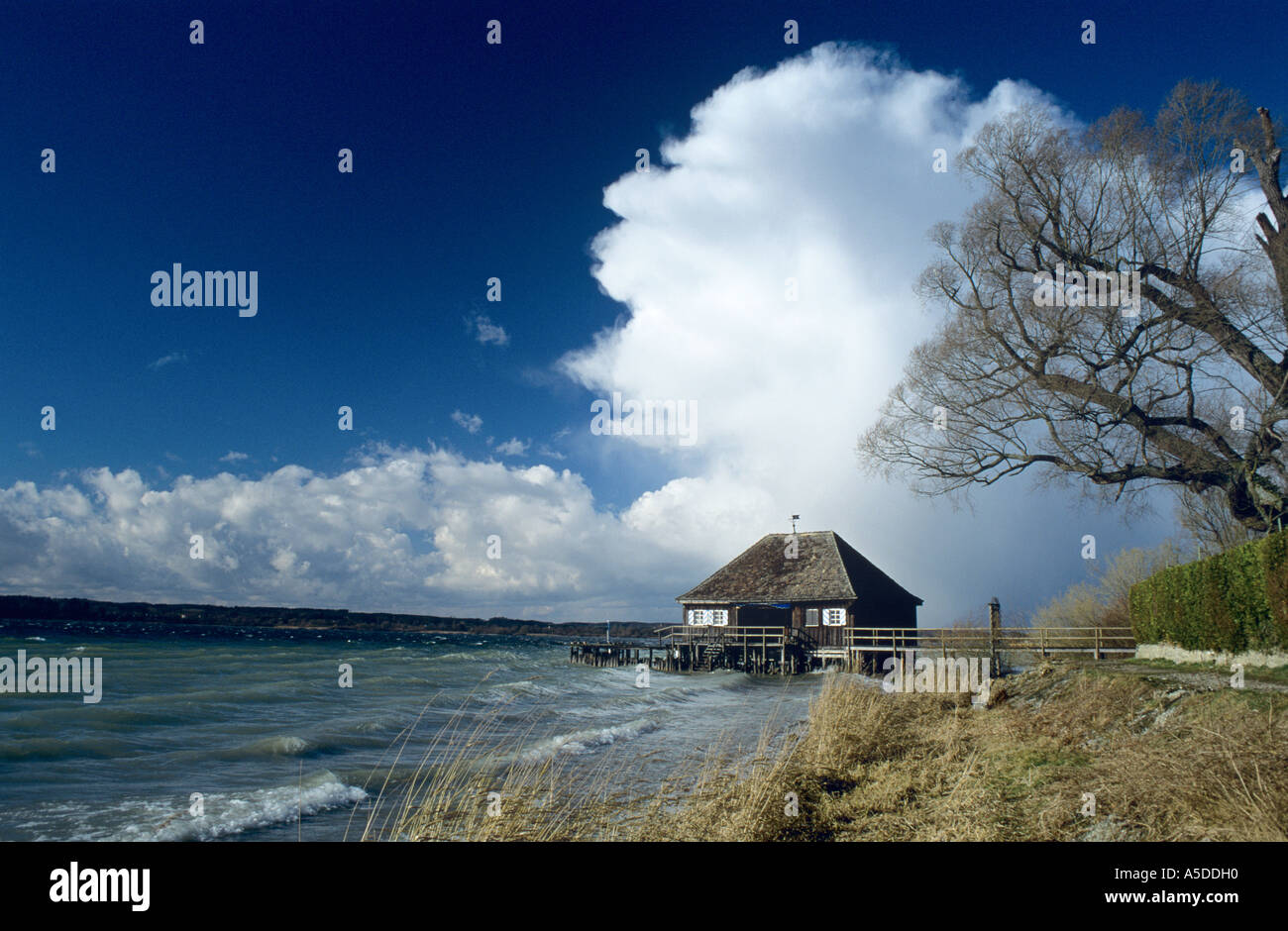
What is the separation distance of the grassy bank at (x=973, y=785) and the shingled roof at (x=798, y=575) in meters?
26.4

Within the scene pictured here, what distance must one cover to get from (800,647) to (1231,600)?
2526cm

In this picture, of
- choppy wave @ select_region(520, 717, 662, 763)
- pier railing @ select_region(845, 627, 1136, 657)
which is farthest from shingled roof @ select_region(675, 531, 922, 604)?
choppy wave @ select_region(520, 717, 662, 763)

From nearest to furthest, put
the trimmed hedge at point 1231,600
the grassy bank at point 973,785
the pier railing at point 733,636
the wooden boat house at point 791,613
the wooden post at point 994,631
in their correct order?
the grassy bank at point 973,785
the trimmed hedge at point 1231,600
the wooden post at point 994,631
the wooden boat house at point 791,613
the pier railing at point 733,636

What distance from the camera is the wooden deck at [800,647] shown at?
26.2m

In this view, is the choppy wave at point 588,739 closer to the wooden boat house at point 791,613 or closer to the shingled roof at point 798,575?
the wooden boat house at point 791,613

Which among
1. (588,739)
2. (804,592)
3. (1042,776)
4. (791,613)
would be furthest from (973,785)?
(791,613)

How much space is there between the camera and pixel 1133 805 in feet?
19.1

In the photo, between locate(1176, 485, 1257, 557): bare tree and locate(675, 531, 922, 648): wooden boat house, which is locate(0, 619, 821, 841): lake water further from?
locate(1176, 485, 1257, 557): bare tree

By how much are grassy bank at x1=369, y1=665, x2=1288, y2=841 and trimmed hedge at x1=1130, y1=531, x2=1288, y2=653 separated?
8.78 feet

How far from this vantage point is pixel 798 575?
132ft

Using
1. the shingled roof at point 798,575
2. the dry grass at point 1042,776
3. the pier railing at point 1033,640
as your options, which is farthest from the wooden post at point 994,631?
the shingled roof at point 798,575

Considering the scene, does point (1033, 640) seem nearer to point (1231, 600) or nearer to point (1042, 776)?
point (1231, 600)
